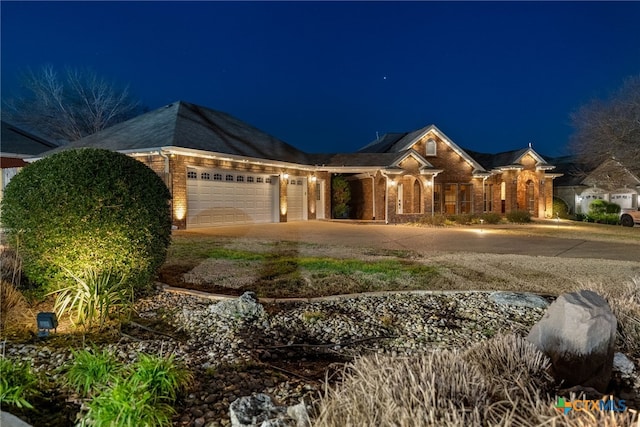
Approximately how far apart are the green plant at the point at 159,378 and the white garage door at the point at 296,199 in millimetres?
17717

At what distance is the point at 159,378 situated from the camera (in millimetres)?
2430

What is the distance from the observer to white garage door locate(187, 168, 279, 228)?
15.7 meters

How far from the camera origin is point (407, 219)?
65.4 ft

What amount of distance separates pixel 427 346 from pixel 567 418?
6.10 ft

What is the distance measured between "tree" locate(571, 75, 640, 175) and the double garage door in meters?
16.4

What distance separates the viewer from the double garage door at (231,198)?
15739 millimetres

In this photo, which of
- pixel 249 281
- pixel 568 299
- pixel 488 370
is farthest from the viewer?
pixel 249 281

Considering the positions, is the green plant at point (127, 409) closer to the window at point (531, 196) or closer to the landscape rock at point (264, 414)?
the landscape rock at point (264, 414)

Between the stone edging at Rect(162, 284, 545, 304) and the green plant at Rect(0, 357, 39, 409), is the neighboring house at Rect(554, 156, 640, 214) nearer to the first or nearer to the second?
the stone edging at Rect(162, 284, 545, 304)

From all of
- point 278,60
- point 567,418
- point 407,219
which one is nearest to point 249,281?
point 567,418

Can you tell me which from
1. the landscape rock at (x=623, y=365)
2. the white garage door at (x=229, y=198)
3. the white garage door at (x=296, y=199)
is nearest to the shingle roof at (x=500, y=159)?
the white garage door at (x=296, y=199)

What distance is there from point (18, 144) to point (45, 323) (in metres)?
21.6

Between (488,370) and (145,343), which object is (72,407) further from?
(488,370)

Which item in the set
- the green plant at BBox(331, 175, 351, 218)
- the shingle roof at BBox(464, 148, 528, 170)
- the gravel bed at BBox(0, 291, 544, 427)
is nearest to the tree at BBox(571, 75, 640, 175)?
the shingle roof at BBox(464, 148, 528, 170)
